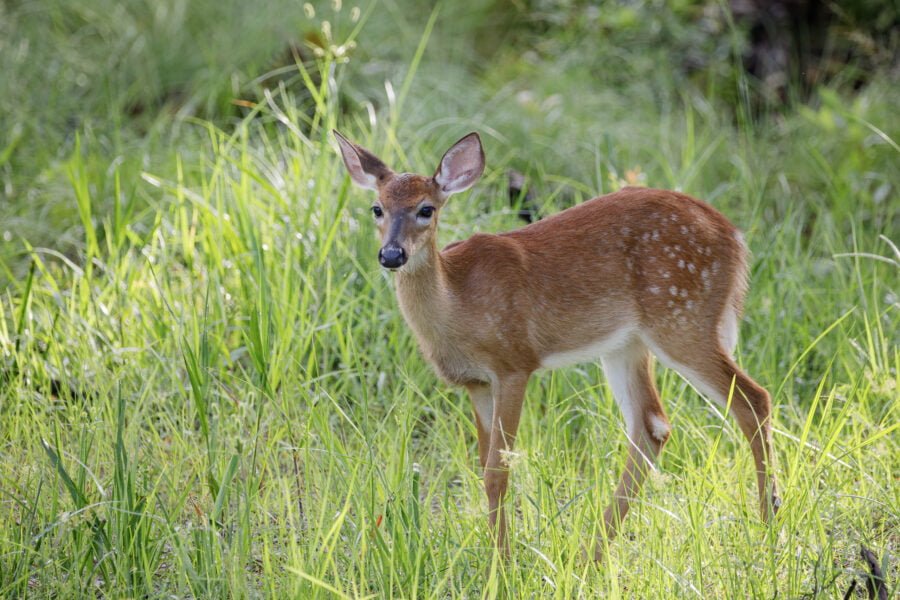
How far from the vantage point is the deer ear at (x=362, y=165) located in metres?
4.20

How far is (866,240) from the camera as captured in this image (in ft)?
19.8

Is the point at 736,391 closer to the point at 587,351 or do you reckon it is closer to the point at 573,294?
the point at 587,351

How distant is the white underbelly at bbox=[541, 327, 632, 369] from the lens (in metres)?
4.12

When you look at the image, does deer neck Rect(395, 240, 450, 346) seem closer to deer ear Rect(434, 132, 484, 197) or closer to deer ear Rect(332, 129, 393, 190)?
deer ear Rect(434, 132, 484, 197)

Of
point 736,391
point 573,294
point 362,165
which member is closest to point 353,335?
point 362,165

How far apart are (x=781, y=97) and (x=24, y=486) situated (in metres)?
6.53

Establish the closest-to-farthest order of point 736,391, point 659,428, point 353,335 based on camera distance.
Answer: point 736,391
point 659,428
point 353,335

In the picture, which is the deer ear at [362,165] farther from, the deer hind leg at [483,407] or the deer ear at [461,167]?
the deer hind leg at [483,407]

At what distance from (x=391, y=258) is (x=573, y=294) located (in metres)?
0.70

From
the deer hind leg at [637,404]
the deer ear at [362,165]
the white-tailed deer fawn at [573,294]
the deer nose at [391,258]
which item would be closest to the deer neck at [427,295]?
the white-tailed deer fawn at [573,294]

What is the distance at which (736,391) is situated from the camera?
158 inches

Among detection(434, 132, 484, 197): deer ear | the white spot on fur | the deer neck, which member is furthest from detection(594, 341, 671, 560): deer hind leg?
detection(434, 132, 484, 197): deer ear

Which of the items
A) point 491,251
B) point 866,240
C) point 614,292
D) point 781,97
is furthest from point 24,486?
point 781,97

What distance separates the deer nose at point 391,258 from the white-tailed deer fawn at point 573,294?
79 mm
